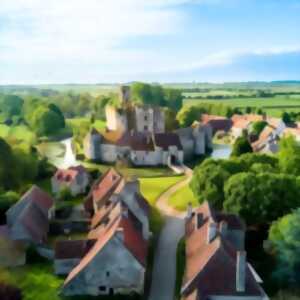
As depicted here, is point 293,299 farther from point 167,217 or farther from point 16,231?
point 16,231

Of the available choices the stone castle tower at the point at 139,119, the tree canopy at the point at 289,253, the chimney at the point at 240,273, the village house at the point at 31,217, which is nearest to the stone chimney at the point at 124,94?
the stone castle tower at the point at 139,119

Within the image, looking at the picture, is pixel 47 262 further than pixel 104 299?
Yes

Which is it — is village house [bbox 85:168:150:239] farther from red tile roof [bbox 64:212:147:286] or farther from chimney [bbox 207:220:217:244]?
chimney [bbox 207:220:217:244]

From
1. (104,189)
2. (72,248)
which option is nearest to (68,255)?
(72,248)

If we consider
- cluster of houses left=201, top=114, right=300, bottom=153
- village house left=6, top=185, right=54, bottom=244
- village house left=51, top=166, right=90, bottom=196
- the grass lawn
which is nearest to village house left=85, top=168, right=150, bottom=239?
village house left=6, top=185, right=54, bottom=244

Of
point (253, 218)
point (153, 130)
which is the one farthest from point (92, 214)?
point (153, 130)

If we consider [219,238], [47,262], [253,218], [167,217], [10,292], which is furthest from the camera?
[167,217]

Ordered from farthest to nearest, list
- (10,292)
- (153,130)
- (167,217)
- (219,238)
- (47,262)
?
(153,130), (167,217), (47,262), (219,238), (10,292)

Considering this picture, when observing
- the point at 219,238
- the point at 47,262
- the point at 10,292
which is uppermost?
the point at 219,238
